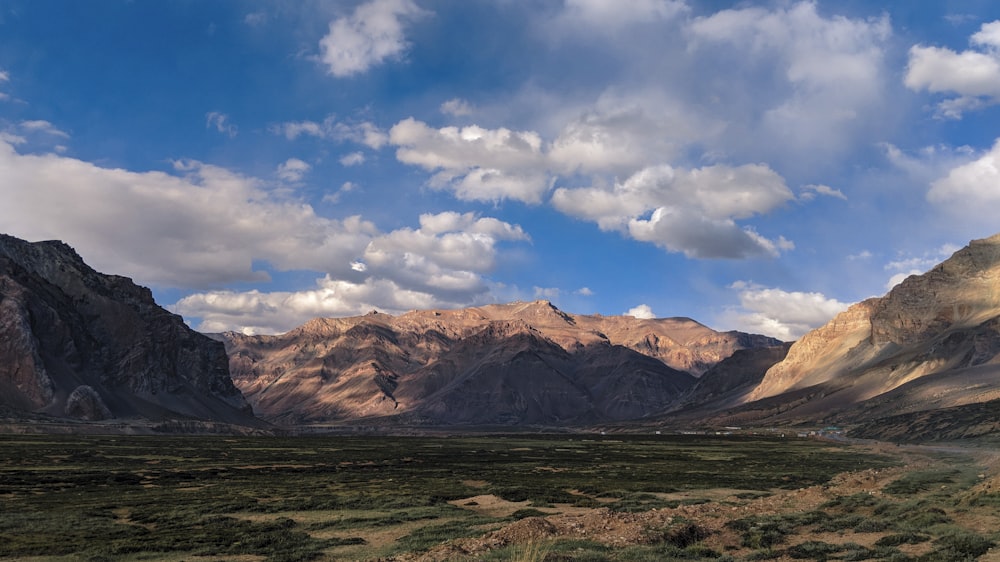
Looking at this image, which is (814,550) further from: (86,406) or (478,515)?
(86,406)

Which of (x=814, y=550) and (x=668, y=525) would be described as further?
(x=668, y=525)

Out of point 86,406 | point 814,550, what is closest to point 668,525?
point 814,550

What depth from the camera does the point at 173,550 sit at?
2708 cm

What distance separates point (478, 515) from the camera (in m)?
36.8

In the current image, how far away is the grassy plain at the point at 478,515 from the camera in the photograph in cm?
2423

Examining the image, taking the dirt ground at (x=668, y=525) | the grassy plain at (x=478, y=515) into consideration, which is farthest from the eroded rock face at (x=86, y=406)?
the dirt ground at (x=668, y=525)

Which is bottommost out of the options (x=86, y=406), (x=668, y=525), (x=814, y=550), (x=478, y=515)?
(x=478, y=515)

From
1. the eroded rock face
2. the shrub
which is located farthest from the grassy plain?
the eroded rock face

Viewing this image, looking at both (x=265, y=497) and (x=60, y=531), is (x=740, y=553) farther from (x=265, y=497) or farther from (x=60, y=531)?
(x=265, y=497)

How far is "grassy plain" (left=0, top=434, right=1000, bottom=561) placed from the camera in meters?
24.2

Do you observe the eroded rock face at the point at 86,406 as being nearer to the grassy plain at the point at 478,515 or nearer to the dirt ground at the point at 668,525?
the grassy plain at the point at 478,515

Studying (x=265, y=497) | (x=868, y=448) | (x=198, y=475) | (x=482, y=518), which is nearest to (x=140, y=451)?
(x=198, y=475)

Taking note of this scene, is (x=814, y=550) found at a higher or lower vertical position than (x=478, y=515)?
higher

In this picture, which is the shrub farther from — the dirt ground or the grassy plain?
the dirt ground
